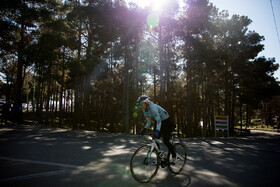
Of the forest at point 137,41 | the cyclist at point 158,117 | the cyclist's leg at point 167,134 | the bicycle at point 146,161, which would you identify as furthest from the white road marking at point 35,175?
the forest at point 137,41

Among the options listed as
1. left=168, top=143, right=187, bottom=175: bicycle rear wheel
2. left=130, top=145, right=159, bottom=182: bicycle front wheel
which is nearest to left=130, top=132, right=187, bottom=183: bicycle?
left=130, top=145, right=159, bottom=182: bicycle front wheel

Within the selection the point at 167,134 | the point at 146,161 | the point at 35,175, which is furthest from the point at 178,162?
the point at 35,175

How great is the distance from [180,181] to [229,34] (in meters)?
24.9

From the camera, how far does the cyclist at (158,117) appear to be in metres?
4.95

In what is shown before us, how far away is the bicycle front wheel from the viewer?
4.50 m

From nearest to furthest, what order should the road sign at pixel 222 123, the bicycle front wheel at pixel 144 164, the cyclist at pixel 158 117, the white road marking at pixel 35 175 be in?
the white road marking at pixel 35 175 → the bicycle front wheel at pixel 144 164 → the cyclist at pixel 158 117 → the road sign at pixel 222 123

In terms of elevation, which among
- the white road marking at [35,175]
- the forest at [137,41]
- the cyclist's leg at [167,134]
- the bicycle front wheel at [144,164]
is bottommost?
the white road marking at [35,175]

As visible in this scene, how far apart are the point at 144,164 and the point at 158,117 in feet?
4.10

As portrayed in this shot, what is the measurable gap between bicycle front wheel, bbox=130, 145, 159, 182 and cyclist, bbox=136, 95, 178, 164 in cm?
48

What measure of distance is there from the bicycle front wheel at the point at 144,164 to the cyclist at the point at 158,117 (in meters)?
0.48

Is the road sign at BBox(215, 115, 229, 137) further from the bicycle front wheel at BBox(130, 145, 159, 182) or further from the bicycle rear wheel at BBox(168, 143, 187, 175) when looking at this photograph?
the bicycle front wheel at BBox(130, 145, 159, 182)

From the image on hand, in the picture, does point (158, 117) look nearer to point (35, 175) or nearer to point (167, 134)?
point (167, 134)

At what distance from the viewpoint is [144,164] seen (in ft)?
15.5

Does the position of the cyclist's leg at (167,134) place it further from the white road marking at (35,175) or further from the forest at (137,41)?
the forest at (137,41)
